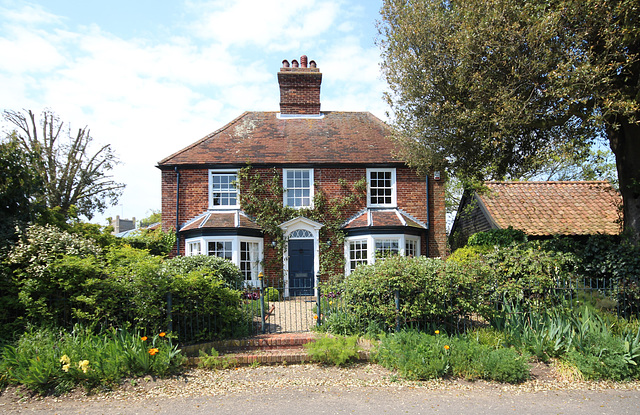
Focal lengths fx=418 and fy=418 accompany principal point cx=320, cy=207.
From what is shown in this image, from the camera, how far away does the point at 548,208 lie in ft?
54.6

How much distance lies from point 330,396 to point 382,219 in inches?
404

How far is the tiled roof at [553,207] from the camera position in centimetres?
1536

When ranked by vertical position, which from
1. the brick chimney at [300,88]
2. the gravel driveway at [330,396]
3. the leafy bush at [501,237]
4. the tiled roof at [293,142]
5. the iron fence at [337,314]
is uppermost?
the brick chimney at [300,88]

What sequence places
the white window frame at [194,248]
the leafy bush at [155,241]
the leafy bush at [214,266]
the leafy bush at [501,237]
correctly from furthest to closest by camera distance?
the white window frame at [194,248] < the leafy bush at [155,241] < the leafy bush at [501,237] < the leafy bush at [214,266]

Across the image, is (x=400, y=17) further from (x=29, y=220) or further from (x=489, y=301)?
(x=29, y=220)

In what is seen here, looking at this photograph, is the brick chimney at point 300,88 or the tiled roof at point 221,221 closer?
the tiled roof at point 221,221

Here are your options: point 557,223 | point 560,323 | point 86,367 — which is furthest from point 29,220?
point 557,223

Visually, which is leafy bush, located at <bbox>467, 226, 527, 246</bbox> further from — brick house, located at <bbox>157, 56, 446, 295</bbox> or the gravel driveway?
the gravel driveway

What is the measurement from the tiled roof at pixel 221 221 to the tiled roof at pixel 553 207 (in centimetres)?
920

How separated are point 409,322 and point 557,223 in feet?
33.9

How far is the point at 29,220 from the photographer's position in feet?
27.2

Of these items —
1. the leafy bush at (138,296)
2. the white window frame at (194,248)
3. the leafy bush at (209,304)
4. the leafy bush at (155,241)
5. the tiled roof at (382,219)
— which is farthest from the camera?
the tiled roof at (382,219)

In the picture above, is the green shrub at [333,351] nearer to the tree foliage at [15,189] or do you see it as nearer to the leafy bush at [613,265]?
the leafy bush at [613,265]

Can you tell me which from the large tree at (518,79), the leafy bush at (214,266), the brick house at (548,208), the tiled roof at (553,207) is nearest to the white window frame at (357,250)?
the brick house at (548,208)
